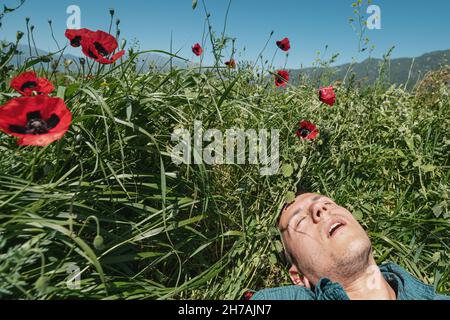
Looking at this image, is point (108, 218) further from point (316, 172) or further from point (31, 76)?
point (316, 172)

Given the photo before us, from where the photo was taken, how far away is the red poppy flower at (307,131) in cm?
→ 234

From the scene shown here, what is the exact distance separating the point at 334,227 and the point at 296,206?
0.80 ft

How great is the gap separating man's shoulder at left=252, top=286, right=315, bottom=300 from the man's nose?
34 centimetres

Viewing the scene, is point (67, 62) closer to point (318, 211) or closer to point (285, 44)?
point (285, 44)

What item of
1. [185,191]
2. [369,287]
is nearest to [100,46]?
[185,191]

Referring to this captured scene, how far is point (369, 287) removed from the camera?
5.99 ft

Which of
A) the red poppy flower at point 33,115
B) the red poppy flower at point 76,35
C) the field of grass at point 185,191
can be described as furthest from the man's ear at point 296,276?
the red poppy flower at point 76,35

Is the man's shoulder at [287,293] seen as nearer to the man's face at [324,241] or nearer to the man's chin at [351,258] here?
the man's face at [324,241]

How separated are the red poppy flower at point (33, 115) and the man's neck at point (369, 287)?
4.74 ft

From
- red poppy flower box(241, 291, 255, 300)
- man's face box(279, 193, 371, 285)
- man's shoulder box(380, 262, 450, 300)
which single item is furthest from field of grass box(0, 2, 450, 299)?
man's shoulder box(380, 262, 450, 300)

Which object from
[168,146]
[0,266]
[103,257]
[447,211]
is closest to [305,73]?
[447,211]

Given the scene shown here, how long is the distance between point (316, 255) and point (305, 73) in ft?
7.82

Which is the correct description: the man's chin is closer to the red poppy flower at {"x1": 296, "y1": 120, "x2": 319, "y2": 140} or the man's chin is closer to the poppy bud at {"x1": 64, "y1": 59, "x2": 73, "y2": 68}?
the red poppy flower at {"x1": 296, "y1": 120, "x2": 319, "y2": 140}

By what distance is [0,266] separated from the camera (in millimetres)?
1193
